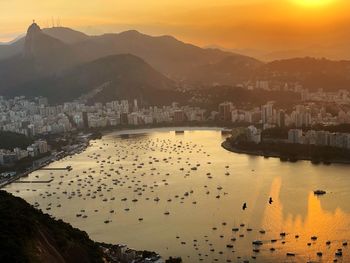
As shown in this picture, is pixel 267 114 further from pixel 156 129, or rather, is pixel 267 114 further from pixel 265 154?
pixel 265 154

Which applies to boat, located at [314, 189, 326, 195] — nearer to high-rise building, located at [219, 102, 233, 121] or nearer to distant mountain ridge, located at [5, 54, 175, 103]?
high-rise building, located at [219, 102, 233, 121]

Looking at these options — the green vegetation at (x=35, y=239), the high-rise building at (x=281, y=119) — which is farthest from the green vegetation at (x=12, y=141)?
the green vegetation at (x=35, y=239)

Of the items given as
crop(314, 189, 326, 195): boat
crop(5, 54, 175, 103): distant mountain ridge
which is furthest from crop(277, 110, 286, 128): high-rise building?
crop(5, 54, 175, 103): distant mountain ridge

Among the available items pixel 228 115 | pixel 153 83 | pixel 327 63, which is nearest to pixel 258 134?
pixel 228 115

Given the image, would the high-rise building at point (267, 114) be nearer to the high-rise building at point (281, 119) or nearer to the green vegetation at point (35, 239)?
the high-rise building at point (281, 119)

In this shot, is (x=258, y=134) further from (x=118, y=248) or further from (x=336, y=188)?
(x=118, y=248)

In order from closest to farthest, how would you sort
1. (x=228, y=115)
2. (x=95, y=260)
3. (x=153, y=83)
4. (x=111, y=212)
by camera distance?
(x=95, y=260), (x=111, y=212), (x=228, y=115), (x=153, y=83)
